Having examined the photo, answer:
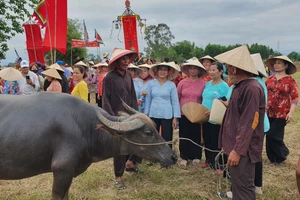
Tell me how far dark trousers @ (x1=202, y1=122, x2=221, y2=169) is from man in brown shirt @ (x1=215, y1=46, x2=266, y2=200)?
1859 millimetres

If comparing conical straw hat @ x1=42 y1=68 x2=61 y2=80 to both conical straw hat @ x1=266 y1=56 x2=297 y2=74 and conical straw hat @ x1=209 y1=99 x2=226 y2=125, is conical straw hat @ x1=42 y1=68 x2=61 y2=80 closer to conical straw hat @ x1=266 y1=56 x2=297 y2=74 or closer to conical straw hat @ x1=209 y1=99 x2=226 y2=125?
conical straw hat @ x1=209 y1=99 x2=226 y2=125

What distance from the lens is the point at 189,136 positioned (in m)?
5.11

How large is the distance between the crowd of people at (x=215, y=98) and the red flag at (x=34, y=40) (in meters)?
4.15

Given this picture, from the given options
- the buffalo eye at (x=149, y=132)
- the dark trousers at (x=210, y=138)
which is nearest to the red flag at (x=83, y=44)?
the dark trousers at (x=210, y=138)

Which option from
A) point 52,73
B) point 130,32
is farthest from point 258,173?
point 130,32

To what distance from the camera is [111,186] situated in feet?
13.9

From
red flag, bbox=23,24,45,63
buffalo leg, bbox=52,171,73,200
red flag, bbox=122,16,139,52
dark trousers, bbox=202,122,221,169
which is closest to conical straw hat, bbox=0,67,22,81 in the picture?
buffalo leg, bbox=52,171,73,200

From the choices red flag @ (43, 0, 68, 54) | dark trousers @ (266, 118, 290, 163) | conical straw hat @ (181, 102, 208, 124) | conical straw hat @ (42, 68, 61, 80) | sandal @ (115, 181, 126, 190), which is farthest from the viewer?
red flag @ (43, 0, 68, 54)

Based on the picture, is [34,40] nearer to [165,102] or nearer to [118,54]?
[165,102]

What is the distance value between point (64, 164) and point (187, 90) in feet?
8.88

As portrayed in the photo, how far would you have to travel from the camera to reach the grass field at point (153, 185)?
391 centimetres

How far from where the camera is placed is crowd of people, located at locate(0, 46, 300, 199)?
274 centimetres

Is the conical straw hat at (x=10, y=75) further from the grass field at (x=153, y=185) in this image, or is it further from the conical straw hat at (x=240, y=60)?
the conical straw hat at (x=240, y=60)

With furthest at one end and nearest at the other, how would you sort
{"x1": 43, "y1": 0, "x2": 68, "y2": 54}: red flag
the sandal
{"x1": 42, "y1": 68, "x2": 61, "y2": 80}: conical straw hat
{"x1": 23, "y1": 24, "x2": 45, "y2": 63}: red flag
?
1. {"x1": 23, "y1": 24, "x2": 45, "y2": 63}: red flag
2. {"x1": 43, "y1": 0, "x2": 68, "y2": 54}: red flag
3. {"x1": 42, "y1": 68, "x2": 61, "y2": 80}: conical straw hat
4. the sandal
